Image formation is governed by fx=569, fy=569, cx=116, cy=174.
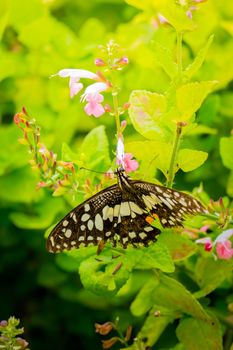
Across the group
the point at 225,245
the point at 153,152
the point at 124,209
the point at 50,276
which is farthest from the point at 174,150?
the point at 50,276

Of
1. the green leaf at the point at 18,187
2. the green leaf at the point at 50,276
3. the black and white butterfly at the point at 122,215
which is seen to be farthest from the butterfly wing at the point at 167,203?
the green leaf at the point at 50,276

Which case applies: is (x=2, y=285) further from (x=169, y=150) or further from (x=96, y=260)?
(x=169, y=150)

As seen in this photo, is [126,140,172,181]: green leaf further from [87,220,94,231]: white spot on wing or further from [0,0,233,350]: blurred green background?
[0,0,233,350]: blurred green background

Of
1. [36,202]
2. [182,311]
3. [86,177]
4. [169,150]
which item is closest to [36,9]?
[36,202]

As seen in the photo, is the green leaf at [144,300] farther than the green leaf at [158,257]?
Yes

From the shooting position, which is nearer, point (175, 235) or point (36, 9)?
point (175, 235)

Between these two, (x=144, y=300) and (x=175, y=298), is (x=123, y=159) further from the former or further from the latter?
(x=144, y=300)

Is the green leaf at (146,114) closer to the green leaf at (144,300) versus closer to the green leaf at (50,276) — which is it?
the green leaf at (144,300)
